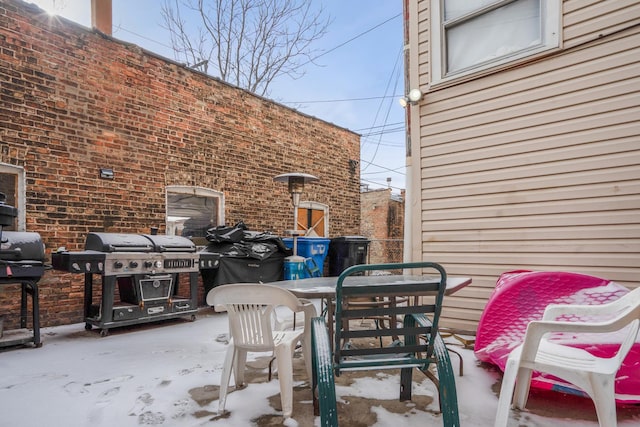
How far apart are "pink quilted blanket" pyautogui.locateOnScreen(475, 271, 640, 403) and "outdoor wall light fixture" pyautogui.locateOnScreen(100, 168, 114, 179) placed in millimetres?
4746

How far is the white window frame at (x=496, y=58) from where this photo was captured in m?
3.41

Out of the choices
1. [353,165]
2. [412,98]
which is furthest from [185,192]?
[353,165]

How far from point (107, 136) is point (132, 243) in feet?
5.35

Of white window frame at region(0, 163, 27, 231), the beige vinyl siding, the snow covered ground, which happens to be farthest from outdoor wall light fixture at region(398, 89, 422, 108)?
white window frame at region(0, 163, 27, 231)

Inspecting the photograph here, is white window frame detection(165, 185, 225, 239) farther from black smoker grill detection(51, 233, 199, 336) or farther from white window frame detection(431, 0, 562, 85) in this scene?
white window frame detection(431, 0, 562, 85)

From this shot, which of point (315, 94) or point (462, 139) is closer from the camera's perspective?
point (462, 139)

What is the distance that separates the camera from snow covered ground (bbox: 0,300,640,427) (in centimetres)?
217

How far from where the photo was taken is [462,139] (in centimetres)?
400

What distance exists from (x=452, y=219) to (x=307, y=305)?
2253 mm

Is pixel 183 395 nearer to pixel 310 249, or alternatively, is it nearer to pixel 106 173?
pixel 106 173

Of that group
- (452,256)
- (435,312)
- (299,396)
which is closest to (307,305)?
(299,396)

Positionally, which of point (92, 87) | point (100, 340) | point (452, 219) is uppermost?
point (92, 87)

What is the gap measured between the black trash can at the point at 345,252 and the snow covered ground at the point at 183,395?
13.1 ft

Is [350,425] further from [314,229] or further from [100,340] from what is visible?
[314,229]
